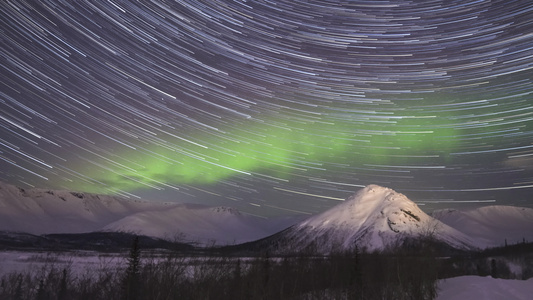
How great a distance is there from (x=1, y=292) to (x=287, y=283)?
54.7m

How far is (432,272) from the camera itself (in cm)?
4841

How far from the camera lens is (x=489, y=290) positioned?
37000mm

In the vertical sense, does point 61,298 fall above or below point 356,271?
below

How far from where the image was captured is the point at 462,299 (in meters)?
36.5

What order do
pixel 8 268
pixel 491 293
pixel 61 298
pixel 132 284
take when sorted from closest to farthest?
1. pixel 491 293
2. pixel 132 284
3. pixel 61 298
4. pixel 8 268

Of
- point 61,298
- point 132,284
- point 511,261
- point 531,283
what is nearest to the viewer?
point 531,283

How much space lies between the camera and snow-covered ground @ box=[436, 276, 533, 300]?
3550 cm


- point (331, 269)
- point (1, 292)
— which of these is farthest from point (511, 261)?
point (1, 292)

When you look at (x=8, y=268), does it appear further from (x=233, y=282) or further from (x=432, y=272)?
(x=432, y=272)

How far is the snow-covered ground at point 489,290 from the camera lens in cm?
3550

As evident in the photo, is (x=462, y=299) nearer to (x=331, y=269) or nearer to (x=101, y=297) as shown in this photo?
(x=331, y=269)

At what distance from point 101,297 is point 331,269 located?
43252 mm

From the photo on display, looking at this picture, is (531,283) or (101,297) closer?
(531,283)

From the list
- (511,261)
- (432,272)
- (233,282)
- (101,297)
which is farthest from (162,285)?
(511,261)
